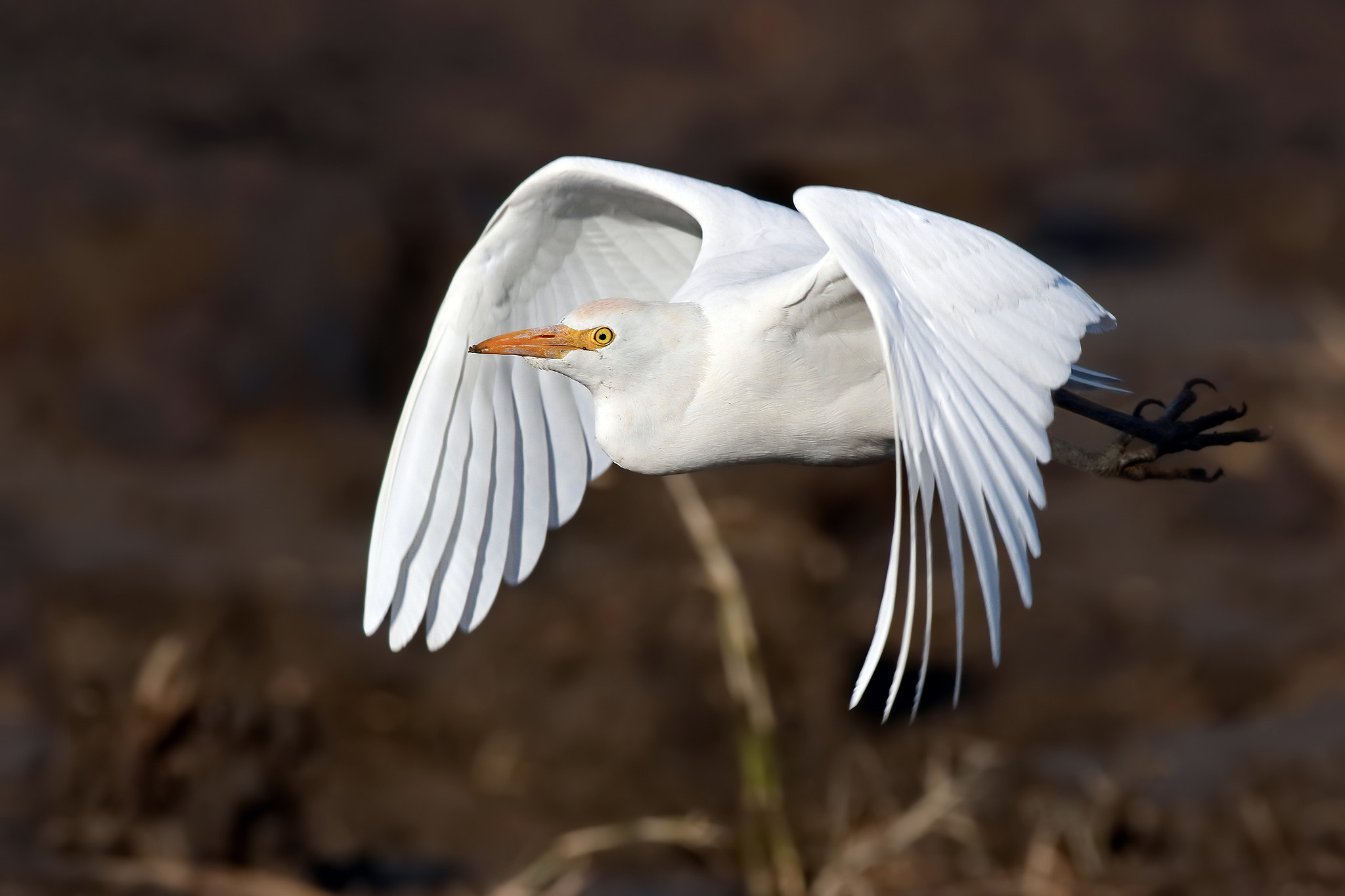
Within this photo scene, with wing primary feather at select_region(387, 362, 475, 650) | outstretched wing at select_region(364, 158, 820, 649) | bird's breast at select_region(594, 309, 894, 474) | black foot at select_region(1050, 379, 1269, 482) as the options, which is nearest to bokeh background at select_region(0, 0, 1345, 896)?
black foot at select_region(1050, 379, 1269, 482)

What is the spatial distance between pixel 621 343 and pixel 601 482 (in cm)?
172

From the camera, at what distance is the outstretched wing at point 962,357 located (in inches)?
111

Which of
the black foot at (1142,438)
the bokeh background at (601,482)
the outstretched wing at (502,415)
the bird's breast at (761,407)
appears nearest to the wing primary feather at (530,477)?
the outstretched wing at (502,415)

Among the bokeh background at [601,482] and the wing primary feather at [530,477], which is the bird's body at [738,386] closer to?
the wing primary feather at [530,477]

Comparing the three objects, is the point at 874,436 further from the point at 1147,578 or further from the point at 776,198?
the point at 776,198

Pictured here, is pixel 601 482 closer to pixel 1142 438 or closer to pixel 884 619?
pixel 1142 438

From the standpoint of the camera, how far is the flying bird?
2.95m

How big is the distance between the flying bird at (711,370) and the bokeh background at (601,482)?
8.00 feet

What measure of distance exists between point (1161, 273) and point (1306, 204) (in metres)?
1.55

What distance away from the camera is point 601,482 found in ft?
17.7

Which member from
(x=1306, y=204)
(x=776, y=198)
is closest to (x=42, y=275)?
(x=776, y=198)

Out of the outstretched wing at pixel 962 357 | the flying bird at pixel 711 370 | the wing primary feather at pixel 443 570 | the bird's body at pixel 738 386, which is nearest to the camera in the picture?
the outstretched wing at pixel 962 357

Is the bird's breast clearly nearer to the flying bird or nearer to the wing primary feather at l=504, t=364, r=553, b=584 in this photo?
the flying bird

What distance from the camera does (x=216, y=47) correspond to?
45.4 ft
